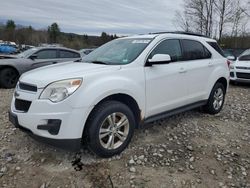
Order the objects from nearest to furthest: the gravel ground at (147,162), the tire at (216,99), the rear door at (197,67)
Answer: the gravel ground at (147,162)
the rear door at (197,67)
the tire at (216,99)

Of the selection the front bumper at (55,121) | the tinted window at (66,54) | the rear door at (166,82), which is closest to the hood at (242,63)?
the rear door at (166,82)

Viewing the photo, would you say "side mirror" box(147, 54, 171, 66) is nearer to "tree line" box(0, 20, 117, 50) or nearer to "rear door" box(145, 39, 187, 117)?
"rear door" box(145, 39, 187, 117)

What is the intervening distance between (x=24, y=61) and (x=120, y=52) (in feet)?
17.6

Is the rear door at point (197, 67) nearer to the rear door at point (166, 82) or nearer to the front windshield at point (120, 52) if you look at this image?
the rear door at point (166, 82)

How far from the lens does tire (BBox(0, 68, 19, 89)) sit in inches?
322

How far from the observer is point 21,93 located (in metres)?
3.40

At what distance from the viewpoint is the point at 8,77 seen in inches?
326

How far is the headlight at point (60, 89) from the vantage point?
10.2 feet

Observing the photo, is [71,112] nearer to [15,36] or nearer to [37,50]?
[37,50]

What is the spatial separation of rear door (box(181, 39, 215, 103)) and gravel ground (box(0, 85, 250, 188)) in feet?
2.18

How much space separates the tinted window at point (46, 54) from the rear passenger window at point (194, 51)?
18.6 feet

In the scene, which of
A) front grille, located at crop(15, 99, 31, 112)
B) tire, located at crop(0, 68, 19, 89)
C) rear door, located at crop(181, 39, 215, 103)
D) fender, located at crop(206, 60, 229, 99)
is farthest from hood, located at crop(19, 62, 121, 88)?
tire, located at crop(0, 68, 19, 89)

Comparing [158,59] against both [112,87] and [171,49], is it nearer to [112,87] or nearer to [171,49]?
[171,49]

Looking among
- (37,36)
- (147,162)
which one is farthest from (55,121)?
(37,36)
